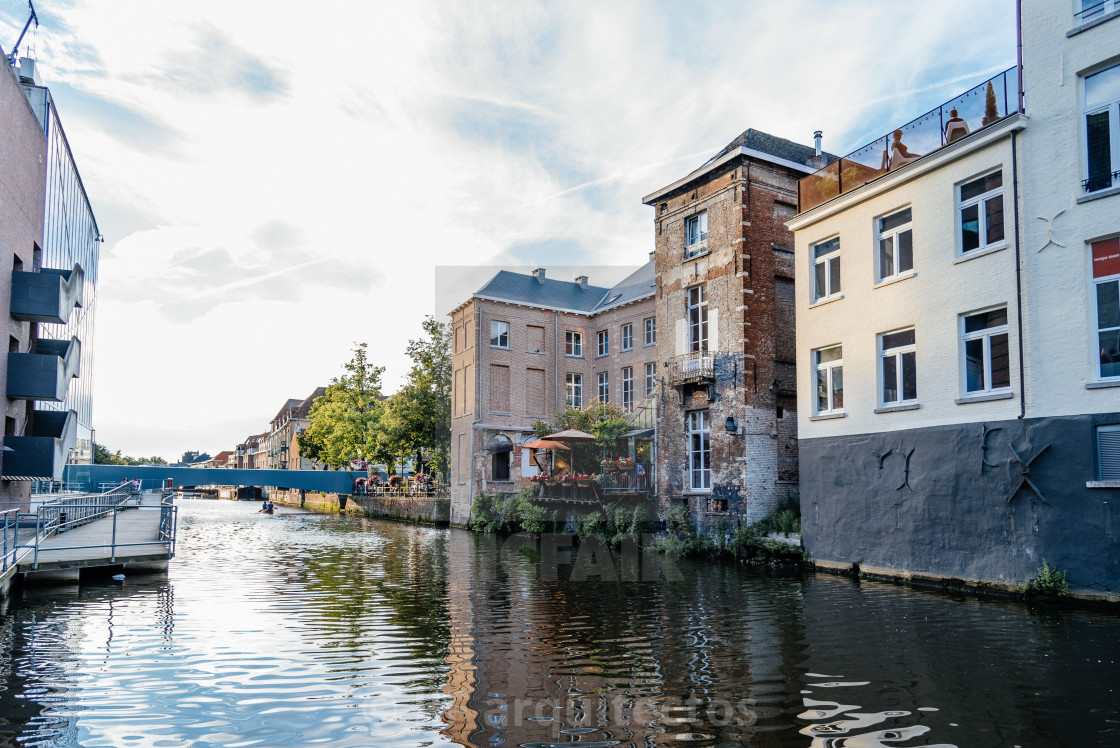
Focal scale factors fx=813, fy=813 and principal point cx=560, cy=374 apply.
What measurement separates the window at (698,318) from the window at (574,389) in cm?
1761

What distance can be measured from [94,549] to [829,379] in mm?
16402

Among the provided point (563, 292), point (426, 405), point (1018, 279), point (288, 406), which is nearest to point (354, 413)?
point (426, 405)

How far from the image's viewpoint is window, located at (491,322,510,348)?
39.0 m

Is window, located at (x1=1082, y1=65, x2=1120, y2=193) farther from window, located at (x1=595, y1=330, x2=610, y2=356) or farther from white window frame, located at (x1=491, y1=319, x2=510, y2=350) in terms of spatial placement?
white window frame, located at (x1=491, y1=319, x2=510, y2=350)

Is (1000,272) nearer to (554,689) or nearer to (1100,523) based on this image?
(1100,523)

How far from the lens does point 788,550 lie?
758 inches

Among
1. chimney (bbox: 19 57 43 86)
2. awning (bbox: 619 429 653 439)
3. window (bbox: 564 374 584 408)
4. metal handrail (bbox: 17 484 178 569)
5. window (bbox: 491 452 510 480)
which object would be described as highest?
chimney (bbox: 19 57 43 86)

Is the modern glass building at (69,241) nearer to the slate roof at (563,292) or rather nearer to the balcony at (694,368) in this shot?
the slate roof at (563,292)

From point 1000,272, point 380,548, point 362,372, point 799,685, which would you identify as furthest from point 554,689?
point 362,372

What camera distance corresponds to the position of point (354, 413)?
58.5 meters

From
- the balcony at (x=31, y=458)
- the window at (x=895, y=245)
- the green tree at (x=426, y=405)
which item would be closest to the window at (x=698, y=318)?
the window at (x=895, y=245)

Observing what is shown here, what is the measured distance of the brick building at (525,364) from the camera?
1500 inches

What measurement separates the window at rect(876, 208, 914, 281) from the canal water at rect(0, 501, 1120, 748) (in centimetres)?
655

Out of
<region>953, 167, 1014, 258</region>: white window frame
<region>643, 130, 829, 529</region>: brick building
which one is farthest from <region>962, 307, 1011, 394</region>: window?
<region>643, 130, 829, 529</region>: brick building
